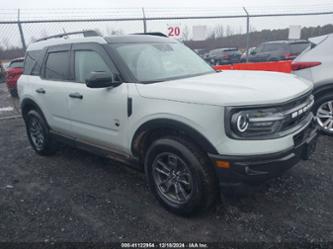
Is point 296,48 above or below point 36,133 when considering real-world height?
above

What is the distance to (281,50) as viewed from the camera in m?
11.7

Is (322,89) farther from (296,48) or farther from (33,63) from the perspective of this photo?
(296,48)

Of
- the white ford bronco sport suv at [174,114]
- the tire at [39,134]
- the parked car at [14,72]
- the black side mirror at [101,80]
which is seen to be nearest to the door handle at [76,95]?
the white ford bronco sport suv at [174,114]

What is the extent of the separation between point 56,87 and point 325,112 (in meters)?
4.36

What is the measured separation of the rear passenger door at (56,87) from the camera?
12.7 ft

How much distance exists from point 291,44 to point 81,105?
34.6ft

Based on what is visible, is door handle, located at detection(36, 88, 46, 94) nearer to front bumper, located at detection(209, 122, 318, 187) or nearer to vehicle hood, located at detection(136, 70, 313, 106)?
vehicle hood, located at detection(136, 70, 313, 106)

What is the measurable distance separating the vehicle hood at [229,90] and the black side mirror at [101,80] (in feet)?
0.99

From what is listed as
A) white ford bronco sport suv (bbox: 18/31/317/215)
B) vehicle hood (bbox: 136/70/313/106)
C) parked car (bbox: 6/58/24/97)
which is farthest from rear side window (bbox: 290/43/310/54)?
parked car (bbox: 6/58/24/97)

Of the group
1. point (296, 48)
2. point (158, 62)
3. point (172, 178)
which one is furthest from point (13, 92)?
point (296, 48)

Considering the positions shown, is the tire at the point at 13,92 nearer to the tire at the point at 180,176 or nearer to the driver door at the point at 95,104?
the driver door at the point at 95,104

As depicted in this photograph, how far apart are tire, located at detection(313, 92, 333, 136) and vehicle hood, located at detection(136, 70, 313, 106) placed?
6.50 ft

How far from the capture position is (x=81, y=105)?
358cm

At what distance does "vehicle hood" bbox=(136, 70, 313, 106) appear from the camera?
2354mm
